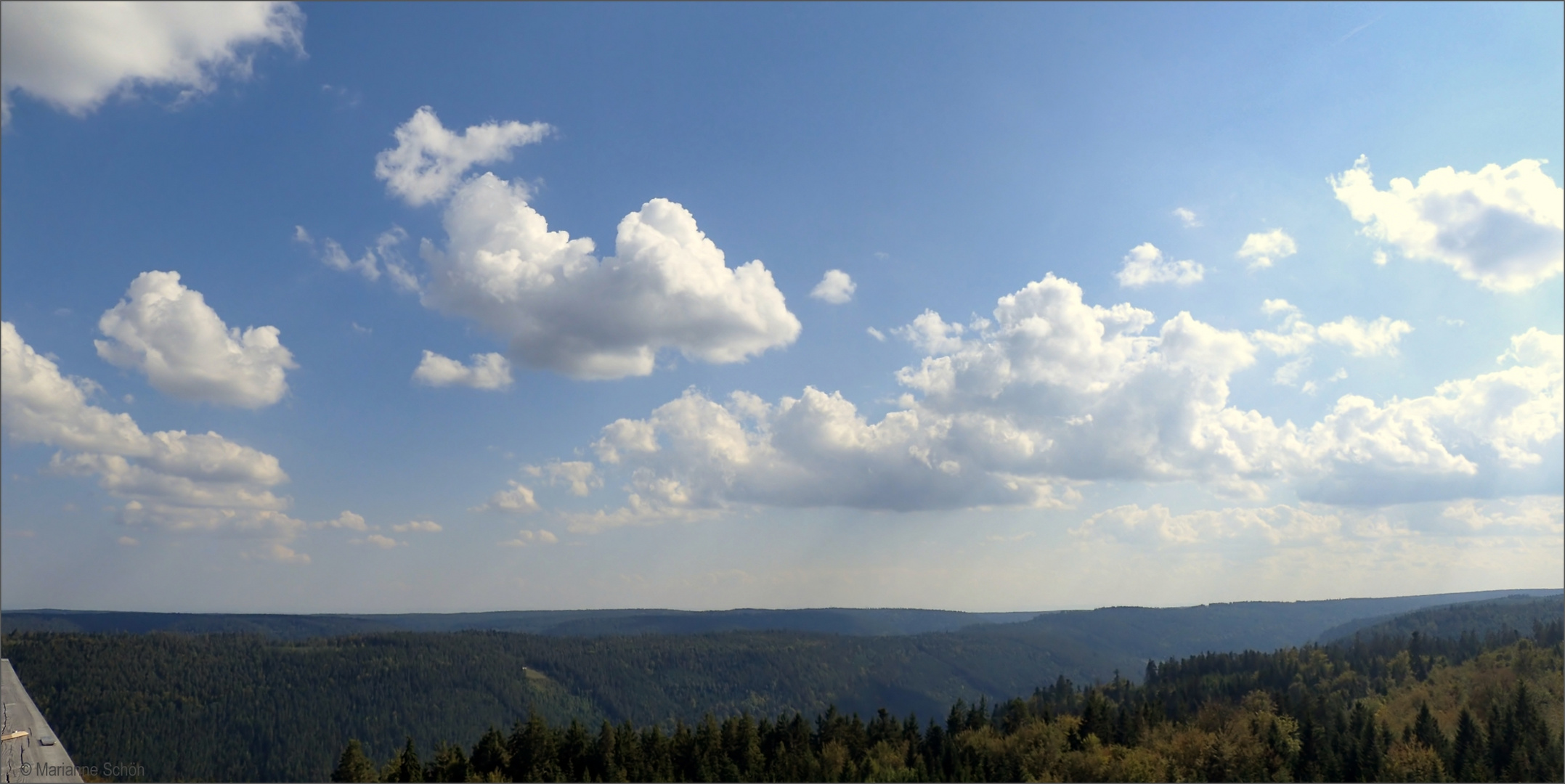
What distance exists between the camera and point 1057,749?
358ft

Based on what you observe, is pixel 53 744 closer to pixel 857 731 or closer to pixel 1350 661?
pixel 857 731

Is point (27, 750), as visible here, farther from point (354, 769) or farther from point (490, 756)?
point (490, 756)

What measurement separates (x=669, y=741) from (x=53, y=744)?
12977cm

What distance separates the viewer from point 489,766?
346ft

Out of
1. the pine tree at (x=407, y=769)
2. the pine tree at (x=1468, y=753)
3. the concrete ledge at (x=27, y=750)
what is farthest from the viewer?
the concrete ledge at (x=27, y=750)

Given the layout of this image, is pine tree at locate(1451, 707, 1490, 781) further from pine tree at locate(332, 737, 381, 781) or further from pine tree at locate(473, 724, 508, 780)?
pine tree at locate(332, 737, 381, 781)

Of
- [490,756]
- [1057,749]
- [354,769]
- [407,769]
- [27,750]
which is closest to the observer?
[407,769]

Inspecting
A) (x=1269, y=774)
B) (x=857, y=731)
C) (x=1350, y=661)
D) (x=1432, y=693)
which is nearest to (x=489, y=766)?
(x=857, y=731)

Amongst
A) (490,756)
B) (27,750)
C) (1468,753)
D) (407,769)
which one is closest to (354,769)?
(407,769)

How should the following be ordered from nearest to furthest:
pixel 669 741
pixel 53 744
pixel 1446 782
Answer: pixel 1446 782
pixel 669 741
pixel 53 744

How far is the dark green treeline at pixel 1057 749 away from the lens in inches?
3930

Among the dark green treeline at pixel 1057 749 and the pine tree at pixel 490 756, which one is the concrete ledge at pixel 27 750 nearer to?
the dark green treeline at pixel 1057 749

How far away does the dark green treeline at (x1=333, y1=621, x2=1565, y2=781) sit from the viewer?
327 feet

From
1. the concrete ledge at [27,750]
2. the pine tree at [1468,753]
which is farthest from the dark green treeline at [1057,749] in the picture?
the concrete ledge at [27,750]
